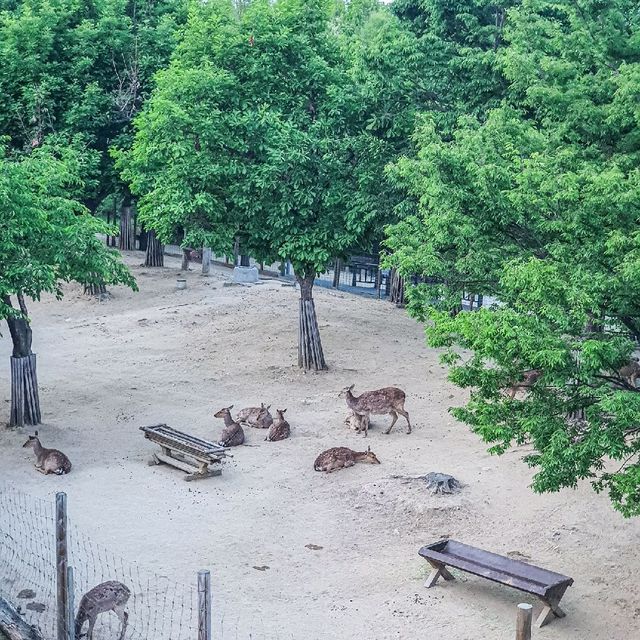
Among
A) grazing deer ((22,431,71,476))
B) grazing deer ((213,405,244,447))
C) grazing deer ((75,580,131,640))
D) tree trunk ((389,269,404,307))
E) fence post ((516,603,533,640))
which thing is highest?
fence post ((516,603,533,640))

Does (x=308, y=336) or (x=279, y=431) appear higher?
(x=308, y=336)

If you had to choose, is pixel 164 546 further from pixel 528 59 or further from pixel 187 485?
pixel 528 59

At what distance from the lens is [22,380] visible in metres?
22.6

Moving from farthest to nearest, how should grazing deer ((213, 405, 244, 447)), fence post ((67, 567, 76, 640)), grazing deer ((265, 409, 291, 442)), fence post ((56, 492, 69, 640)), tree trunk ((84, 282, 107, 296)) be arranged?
tree trunk ((84, 282, 107, 296)) → grazing deer ((265, 409, 291, 442)) → grazing deer ((213, 405, 244, 447)) → fence post ((56, 492, 69, 640)) → fence post ((67, 567, 76, 640))

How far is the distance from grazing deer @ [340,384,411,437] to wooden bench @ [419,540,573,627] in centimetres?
759

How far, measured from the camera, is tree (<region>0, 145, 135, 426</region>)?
64.9ft

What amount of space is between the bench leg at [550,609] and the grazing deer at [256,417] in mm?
10393

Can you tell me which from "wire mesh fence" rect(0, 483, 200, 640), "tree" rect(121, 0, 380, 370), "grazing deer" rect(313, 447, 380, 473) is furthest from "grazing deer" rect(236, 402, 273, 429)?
"wire mesh fence" rect(0, 483, 200, 640)

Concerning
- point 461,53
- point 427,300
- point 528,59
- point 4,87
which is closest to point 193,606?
point 427,300

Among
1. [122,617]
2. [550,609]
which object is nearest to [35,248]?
[122,617]

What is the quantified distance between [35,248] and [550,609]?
1299 centimetres

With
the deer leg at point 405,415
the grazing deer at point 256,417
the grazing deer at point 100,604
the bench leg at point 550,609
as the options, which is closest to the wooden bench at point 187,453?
the grazing deer at point 256,417

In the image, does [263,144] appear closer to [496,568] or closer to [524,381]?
[524,381]

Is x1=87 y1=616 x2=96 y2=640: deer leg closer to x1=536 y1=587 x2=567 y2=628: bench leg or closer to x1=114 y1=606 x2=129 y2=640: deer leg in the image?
x1=114 y1=606 x2=129 y2=640: deer leg
